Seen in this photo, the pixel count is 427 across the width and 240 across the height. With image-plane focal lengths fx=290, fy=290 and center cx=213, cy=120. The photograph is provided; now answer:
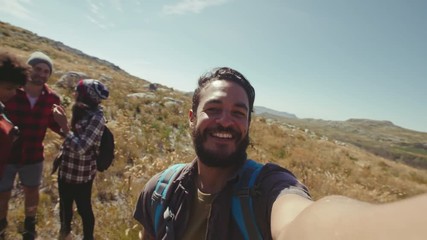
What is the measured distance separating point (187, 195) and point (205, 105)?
0.67 metres

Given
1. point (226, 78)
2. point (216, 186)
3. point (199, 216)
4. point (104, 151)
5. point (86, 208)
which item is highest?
point (226, 78)

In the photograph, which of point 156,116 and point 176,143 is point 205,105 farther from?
point 156,116

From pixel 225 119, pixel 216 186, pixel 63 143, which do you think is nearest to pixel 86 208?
pixel 63 143

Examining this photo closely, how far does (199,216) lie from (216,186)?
24 centimetres

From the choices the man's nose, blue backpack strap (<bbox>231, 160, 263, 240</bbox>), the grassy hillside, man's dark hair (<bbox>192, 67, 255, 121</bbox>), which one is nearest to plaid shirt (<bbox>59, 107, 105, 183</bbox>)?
the grassy hillside

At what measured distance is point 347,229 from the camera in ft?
1.98

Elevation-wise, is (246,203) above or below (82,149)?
above

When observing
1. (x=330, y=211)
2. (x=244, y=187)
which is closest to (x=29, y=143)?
(x=244, y=187)

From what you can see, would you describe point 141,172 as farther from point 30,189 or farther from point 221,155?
point 221,155

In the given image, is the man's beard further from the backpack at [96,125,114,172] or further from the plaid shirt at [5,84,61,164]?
the plaid shirt at [5,84,61,164]

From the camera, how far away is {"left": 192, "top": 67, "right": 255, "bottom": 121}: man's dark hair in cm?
226

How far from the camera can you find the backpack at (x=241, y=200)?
1548 millimetres

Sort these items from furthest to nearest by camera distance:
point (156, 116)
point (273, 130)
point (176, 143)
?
1. point (273, 130)
2. point (156, 116)
3. point (176, 143)

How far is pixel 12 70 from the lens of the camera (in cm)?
288
